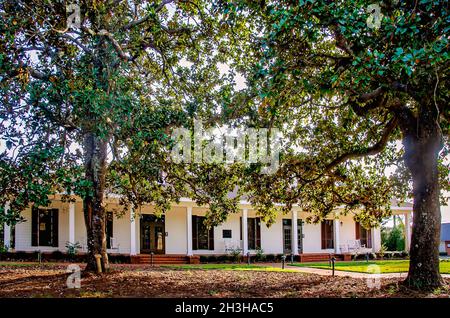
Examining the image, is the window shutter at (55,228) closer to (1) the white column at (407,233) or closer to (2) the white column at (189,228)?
(2) the white column at (189,228)

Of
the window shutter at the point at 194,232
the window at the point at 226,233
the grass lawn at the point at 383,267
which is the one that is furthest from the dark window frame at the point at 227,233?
the grass lawn at the point at 383,267

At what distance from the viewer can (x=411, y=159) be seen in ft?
40.3

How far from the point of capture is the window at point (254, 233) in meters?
29.6

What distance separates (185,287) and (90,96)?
5.29m

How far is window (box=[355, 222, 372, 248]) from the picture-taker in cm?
3462

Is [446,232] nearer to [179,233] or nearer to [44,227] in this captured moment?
[179,233]

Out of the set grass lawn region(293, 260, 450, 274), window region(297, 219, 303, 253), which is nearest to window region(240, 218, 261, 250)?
window region(297, 219, 303, 253)

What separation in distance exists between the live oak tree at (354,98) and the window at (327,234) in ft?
48.4

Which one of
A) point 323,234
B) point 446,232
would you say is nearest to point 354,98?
point 323,234

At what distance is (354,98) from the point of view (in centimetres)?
1043

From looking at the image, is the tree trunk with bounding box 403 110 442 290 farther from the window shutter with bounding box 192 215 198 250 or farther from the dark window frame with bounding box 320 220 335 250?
the dark window frame with bounding box 320 220 335 250
